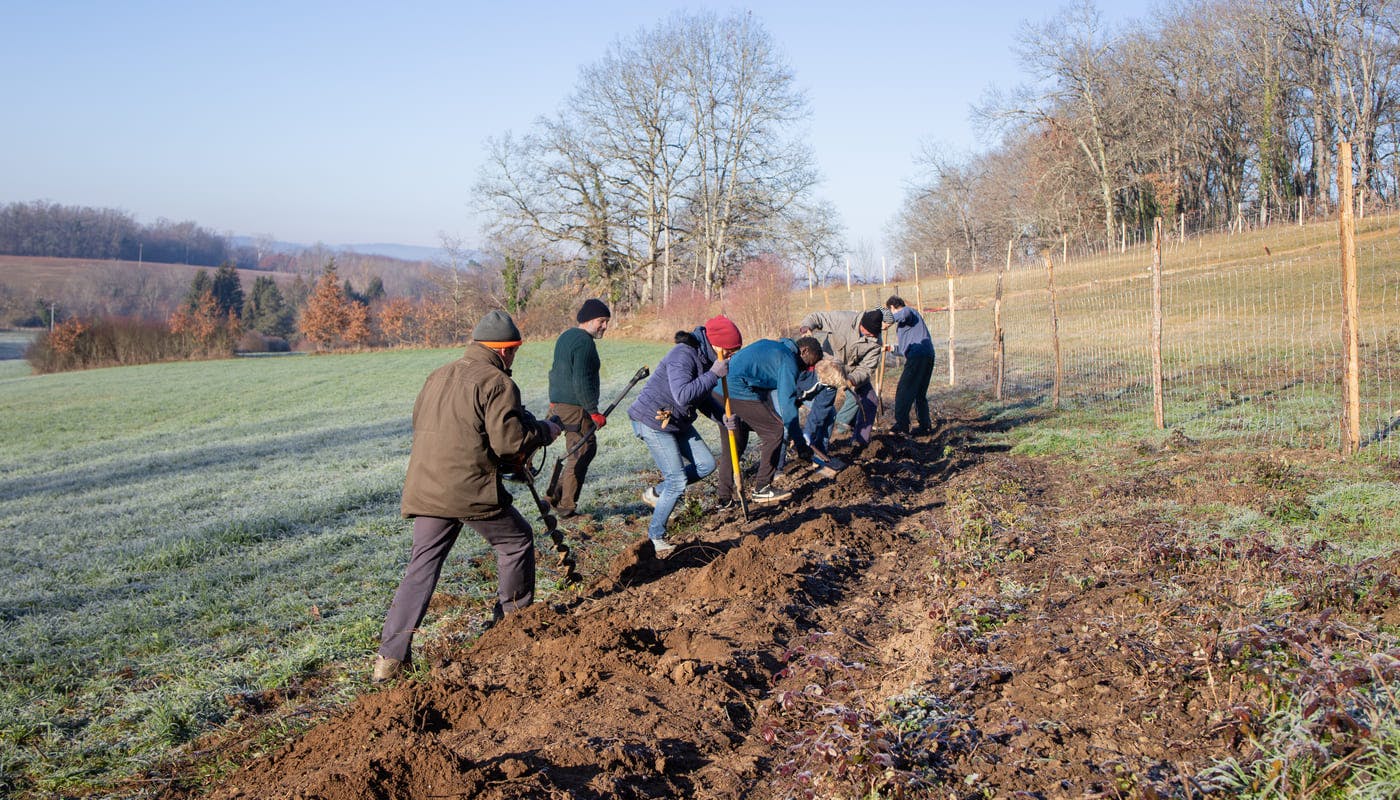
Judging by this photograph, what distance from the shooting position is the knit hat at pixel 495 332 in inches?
203

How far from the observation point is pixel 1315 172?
4253 centimetres

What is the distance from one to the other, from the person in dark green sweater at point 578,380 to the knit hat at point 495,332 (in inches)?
120

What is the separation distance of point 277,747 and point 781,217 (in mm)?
47832

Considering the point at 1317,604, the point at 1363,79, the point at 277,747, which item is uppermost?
the point at 1363,79

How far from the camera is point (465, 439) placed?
16.4ft

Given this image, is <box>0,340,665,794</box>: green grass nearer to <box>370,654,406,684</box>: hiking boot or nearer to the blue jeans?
<box>370,654,406,684</box>: hiking boot

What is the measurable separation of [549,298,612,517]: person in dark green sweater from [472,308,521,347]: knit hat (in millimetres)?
3037

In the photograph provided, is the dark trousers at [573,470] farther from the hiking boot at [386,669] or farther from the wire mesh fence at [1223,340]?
the wire mesh fence at [1223,340]

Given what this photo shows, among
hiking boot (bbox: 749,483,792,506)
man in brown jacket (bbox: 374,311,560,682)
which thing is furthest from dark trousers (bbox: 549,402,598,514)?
man in brown jacket (bbox: 374,311,560,682)

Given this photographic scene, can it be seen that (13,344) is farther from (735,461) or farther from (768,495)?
(735,461)

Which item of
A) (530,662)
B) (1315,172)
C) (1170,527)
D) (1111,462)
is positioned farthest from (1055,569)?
(1315,172)

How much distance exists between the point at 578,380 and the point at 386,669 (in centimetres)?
389

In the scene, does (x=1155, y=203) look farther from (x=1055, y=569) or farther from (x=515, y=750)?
(x=515, y=750)

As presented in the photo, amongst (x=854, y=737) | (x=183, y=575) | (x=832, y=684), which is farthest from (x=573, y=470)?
(x=854, y=737)
